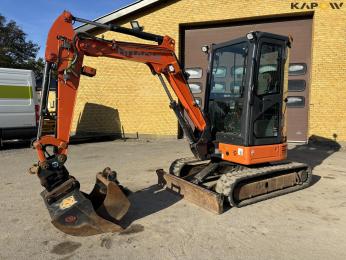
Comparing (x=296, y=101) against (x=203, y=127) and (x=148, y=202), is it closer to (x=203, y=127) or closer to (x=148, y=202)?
(x=203, y=127)

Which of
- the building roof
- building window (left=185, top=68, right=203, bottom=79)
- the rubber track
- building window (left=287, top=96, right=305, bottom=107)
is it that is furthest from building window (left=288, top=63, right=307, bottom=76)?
the rubber track

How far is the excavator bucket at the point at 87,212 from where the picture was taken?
430 cm

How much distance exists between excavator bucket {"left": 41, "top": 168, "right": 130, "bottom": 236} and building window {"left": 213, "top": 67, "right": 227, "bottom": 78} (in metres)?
2.78

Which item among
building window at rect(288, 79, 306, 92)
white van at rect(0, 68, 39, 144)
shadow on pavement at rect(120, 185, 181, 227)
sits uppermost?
building window at rect(288, 79, 306, 92)

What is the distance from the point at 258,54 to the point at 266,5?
24.3 feet

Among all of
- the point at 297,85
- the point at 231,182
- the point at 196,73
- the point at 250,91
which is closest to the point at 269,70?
the point at 250,91

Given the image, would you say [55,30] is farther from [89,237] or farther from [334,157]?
[334,157]

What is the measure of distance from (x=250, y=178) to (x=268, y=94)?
1426mm

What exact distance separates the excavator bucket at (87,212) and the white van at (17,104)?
26.6ft

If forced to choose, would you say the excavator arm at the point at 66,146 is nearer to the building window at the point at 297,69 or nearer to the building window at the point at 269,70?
the building window at the point at 269,70

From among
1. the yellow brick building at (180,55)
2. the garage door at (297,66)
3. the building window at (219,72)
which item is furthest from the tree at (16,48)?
the building window at (219,72)

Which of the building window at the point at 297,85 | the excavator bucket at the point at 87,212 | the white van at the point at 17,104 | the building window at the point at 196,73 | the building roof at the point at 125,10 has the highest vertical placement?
the building roof at the point at 125,10

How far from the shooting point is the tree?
40.0m

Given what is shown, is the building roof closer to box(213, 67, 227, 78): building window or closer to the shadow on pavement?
box(213, 67, 227, 78): building window
